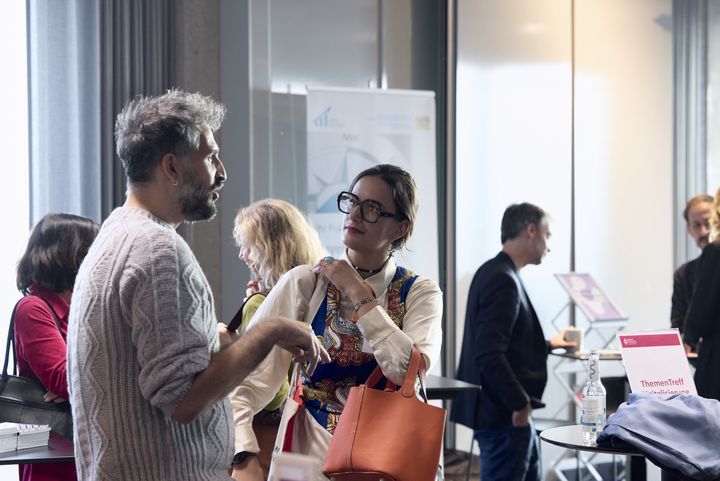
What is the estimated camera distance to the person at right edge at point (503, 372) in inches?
160

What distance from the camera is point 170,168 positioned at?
1.86 metres

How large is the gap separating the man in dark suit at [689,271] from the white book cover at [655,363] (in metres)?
2.43

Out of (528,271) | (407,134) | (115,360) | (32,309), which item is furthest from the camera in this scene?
(528,271)

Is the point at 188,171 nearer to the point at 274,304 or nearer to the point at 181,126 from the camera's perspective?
the point at 181,126

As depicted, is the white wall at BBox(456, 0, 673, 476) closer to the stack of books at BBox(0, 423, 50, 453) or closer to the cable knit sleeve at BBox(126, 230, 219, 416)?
the stack of books at BBox(0, 423, 50, 453)

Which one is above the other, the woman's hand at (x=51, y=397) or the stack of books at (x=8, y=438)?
the woman's hand at (x=51, y=397)

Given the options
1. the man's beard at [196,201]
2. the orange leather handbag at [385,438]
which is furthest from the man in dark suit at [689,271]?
the man's beard at [196,201]

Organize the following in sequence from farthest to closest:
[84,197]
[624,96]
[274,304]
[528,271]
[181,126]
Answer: [624,96] < [528,271] < [84,197] < [274,304] < [181,126]

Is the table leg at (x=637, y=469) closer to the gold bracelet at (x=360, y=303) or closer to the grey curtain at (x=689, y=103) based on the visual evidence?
the gold bracelet at (x=360, y=303)

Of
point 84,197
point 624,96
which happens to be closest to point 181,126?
point 84,197

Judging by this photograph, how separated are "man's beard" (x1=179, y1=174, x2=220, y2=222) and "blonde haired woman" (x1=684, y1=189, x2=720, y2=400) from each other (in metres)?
2.53

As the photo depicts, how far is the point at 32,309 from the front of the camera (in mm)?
2840

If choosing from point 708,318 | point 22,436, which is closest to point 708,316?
point 708,318

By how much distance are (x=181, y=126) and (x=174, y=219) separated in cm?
19
